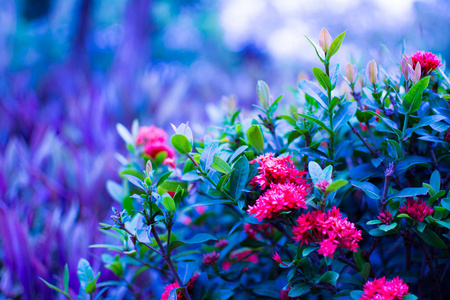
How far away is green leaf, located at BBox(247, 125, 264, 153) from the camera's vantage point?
614 millimetres

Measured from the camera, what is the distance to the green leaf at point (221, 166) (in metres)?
0.56

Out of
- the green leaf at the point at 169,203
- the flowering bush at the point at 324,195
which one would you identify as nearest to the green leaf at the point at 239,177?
the flowering bush at the point at 324,195

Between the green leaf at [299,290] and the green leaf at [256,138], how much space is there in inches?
9.6

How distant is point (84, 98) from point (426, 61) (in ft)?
6.69

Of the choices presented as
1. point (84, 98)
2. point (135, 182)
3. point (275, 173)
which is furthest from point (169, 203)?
point (84, 98)

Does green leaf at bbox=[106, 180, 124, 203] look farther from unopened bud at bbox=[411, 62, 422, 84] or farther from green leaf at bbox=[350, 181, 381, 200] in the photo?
unopened bud at bbox=[411, 62, 422, 84]

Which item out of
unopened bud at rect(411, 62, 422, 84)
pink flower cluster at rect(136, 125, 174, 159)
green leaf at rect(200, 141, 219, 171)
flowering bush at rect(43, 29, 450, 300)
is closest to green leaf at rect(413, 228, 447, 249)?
flowering bush at rect(43, 29, 450, 300)

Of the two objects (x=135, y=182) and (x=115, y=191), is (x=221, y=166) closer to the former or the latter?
(x=135, y=182)

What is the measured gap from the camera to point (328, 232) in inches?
18.6

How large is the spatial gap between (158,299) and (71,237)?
49 centimetres

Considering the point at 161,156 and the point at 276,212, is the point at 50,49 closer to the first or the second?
the point at 161,156

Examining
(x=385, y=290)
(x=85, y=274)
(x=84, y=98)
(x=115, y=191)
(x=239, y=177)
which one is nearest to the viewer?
(x=385, y=290)

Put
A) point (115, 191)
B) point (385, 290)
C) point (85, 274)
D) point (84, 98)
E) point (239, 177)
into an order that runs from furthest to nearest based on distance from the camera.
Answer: point (84, 98) < point (115, 191) < point (85, 274) < point (239, 177) < point (385, 290)

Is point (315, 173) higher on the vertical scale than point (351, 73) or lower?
lower
